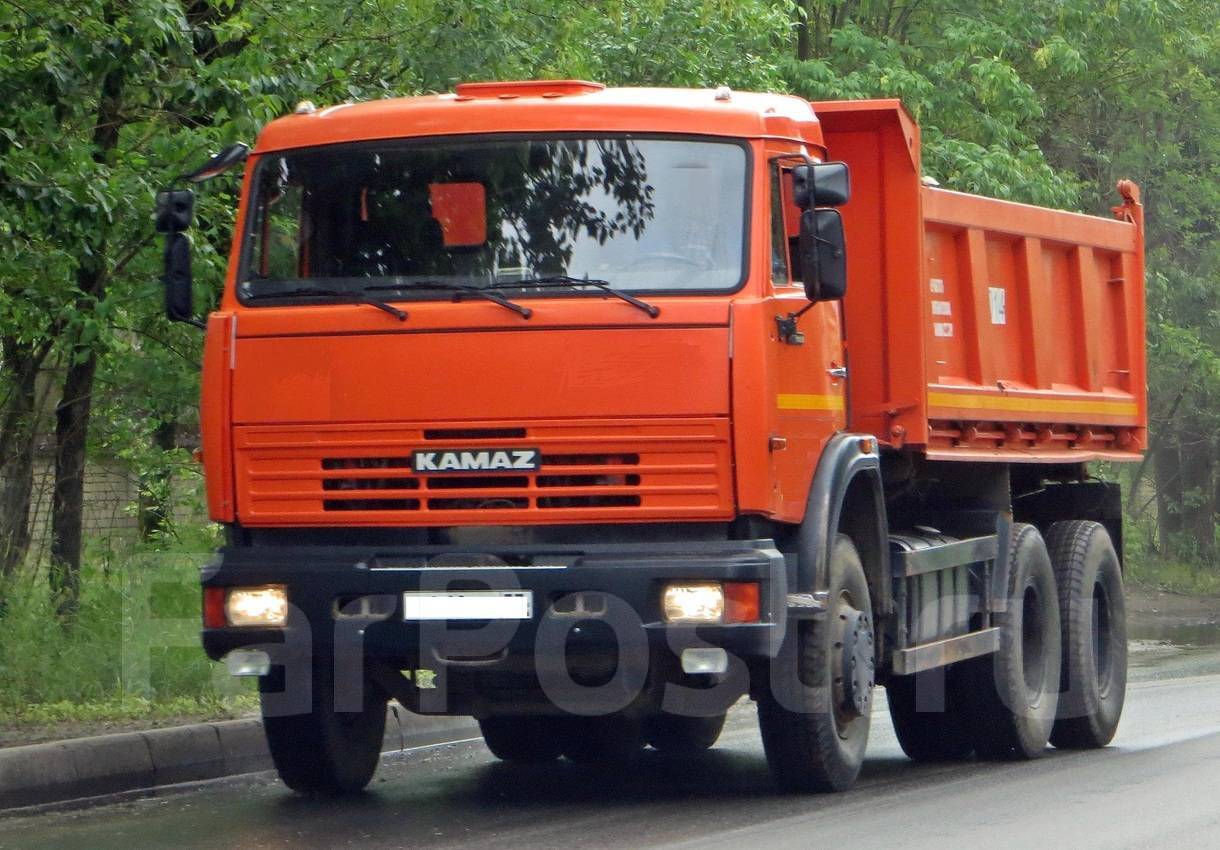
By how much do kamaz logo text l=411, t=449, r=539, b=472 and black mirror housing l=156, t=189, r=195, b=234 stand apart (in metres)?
1.48

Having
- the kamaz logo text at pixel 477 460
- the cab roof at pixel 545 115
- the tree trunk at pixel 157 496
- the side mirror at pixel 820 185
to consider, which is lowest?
the tree trunk at pixel 157 496

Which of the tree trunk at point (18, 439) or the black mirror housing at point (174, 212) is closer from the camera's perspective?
the black mirror housing at point (174, 212)

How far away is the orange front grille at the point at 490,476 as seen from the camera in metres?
7.30

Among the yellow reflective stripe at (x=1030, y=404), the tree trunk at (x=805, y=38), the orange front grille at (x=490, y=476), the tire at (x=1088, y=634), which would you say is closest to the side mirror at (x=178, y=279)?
the orange front grille at (x=490, y=476)

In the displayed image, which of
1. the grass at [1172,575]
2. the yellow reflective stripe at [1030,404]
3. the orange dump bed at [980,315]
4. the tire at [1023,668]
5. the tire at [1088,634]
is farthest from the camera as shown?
the grass at [1172,575]

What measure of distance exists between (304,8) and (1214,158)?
17386 mm

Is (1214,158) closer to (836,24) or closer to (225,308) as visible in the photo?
(836,24)

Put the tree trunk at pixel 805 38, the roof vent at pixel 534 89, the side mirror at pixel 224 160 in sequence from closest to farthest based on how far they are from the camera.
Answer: the roof vent at pixel 534 89
the side mirror at pixel 224 160
the tree trunk at pixel 805 38

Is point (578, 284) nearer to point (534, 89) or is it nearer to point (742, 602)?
point (534, 89)

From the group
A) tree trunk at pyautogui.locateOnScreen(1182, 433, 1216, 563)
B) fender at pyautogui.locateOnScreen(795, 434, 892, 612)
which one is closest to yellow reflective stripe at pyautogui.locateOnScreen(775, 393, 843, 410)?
fender at pyautogui.locateOnScreen(795, 434, 892, 612)

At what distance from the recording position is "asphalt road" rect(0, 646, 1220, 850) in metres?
7.11

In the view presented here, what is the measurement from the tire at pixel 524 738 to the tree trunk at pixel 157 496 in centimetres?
628

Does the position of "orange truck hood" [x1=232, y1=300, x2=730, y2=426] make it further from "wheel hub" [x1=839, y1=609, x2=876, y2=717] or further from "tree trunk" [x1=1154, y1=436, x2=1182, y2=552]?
"tree trunk" [x1=1154, y1=436, x2=1182, y2=552]

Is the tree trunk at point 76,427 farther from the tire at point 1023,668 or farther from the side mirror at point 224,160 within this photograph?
the tire at point 1023,668
